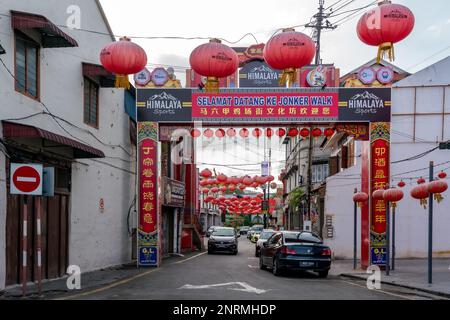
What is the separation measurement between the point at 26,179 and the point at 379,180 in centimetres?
1362

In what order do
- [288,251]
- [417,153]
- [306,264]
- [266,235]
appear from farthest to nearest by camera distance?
[266,235]
[417,153]
[288,251]
[306,264]

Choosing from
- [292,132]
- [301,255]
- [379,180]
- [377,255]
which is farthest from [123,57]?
[377,255]

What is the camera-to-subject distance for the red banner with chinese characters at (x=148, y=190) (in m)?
21.5

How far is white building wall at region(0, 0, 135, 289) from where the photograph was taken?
43.5ft

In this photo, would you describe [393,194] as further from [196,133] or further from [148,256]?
[148,256]

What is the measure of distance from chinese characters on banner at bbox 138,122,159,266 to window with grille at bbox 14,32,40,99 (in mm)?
7126

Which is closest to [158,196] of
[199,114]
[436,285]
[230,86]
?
[199,114]

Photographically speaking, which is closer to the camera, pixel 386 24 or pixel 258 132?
pixel 386 24

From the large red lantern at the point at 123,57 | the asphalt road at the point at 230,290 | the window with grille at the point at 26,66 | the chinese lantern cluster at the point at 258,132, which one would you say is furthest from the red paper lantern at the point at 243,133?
the large red lantern at the point at 123,57

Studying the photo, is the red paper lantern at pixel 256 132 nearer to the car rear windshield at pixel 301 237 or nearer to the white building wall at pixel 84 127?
the car rear windshield at pixel 301 237

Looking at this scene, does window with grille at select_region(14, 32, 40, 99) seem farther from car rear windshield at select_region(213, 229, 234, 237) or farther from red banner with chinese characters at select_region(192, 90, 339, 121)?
car rear windshield at select_region(213, 229, 234, 237)

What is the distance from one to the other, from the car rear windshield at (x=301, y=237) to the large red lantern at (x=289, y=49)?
8.56 m

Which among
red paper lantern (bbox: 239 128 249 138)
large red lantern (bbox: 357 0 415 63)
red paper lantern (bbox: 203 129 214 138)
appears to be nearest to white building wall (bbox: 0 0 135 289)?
red paper lantern (bbox: 203 129 214 138)

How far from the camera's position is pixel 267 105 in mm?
21266
